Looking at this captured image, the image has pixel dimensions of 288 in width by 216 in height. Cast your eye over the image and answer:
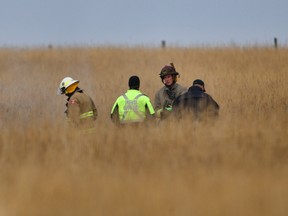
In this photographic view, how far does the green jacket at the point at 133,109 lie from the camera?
44.3 feet

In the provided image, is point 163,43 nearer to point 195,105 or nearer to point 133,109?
point 133,109

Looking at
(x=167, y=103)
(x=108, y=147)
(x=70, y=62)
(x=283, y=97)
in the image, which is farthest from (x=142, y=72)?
(x=108, y=147)

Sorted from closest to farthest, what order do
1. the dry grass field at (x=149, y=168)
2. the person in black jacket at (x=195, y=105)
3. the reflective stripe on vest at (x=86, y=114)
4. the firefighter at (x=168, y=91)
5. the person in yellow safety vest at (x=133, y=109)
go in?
the dry grass field at (x=149, y=168)
the person in black jacket at (x=195, y=105)
the reflective stripe on vest at (x=86, y=114)
the person in yellow safety vest at (x=133, y=109)
the firefighter at (x=168, y=91)

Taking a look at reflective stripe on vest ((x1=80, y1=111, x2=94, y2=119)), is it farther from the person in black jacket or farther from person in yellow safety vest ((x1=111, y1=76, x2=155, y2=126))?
the person in black jacket

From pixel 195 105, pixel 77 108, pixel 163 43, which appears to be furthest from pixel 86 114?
pixel 163 43

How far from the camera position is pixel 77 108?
42.5ft

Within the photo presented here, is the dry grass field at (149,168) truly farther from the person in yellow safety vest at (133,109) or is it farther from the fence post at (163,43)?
the fence post at (163,43)

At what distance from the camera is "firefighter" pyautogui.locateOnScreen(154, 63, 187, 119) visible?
46.5 ft

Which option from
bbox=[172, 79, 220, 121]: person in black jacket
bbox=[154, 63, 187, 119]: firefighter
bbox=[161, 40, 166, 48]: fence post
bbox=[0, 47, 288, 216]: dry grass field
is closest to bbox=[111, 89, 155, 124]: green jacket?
bbox=[172, 79, 220, 121]: person in black jacket

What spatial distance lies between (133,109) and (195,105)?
3.28 ft

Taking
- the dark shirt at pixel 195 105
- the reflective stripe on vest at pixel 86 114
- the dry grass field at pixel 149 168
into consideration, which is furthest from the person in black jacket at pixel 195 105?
the reflective stripe on vest at pixel 86 114

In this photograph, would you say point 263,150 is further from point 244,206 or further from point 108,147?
point 244,206

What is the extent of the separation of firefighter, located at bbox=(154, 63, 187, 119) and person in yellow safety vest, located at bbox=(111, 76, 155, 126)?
0.59 metres

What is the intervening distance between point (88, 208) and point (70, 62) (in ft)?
77.8
